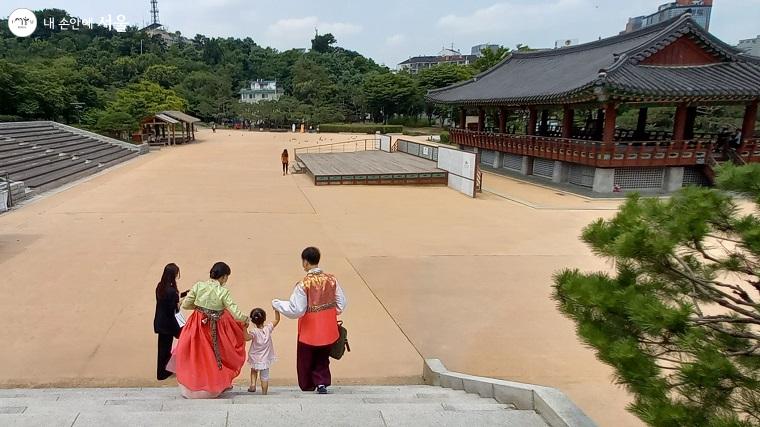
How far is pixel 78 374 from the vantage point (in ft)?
16.9

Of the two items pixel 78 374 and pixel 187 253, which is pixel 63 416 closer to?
pixel 78 374

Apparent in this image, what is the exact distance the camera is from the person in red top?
13.1 feet

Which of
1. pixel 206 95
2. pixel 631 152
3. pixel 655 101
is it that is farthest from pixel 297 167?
pixel 206 95

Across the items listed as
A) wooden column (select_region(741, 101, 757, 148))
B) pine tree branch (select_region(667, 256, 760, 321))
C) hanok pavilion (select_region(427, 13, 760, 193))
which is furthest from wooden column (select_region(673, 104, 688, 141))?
pine tree branch (select_region(667, 256, 760, 321))

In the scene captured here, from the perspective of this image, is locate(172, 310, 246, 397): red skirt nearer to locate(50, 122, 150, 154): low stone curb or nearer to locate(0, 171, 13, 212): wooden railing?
locate(0, 171, 13, 212): wooden railing

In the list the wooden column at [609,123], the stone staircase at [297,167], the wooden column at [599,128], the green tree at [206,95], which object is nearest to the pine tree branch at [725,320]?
the wooden column at [609,123]

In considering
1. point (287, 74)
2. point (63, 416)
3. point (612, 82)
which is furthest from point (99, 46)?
point (63, 416)

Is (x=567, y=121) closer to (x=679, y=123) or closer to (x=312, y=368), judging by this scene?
(x=679, y=123)

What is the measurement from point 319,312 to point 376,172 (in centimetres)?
1643

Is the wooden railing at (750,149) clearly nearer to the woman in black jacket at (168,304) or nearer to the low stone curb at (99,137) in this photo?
the woman in black jacket at (168,304)

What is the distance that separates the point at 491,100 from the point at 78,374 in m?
22.7

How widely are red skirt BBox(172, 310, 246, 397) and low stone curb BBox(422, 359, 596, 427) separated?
212 centimetres

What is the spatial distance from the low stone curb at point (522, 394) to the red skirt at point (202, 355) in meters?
2.12

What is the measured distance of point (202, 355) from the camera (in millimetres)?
4105
